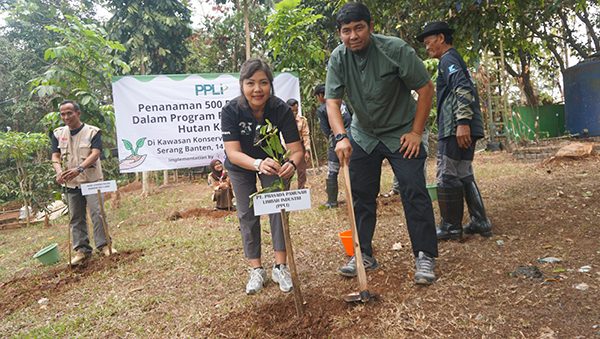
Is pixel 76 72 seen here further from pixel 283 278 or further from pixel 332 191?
pixel 283 278

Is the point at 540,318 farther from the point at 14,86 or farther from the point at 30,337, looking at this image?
the point at 14,86

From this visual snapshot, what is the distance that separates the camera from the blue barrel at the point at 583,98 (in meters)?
9.38

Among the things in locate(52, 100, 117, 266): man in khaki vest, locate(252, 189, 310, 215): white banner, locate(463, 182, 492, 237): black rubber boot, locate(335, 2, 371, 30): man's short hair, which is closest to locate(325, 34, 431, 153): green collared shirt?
locate(335, 2, 371, 30): man's short hair

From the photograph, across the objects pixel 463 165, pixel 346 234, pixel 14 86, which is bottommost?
pixel 346 234

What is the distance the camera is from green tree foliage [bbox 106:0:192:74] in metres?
10.7

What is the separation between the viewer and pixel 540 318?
198 centimetres

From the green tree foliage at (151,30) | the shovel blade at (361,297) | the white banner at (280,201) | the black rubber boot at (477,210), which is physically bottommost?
the shovel blade at (361,297)

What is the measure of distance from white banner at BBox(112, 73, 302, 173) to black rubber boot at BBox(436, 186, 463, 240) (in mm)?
4548

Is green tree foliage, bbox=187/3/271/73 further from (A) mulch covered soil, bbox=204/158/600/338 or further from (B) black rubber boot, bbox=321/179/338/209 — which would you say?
(A) mulch covered soil, bbox=204/158/600/338

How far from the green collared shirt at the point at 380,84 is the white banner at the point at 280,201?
2.23 ft

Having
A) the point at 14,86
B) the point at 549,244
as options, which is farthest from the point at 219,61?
the point at 549,244

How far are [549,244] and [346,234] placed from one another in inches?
64.1

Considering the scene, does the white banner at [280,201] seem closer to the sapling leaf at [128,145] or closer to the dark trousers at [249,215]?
the dark trousers at [249,215]

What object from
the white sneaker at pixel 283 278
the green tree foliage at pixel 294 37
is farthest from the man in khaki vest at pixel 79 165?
the green tree foliage at pixel 294 37
